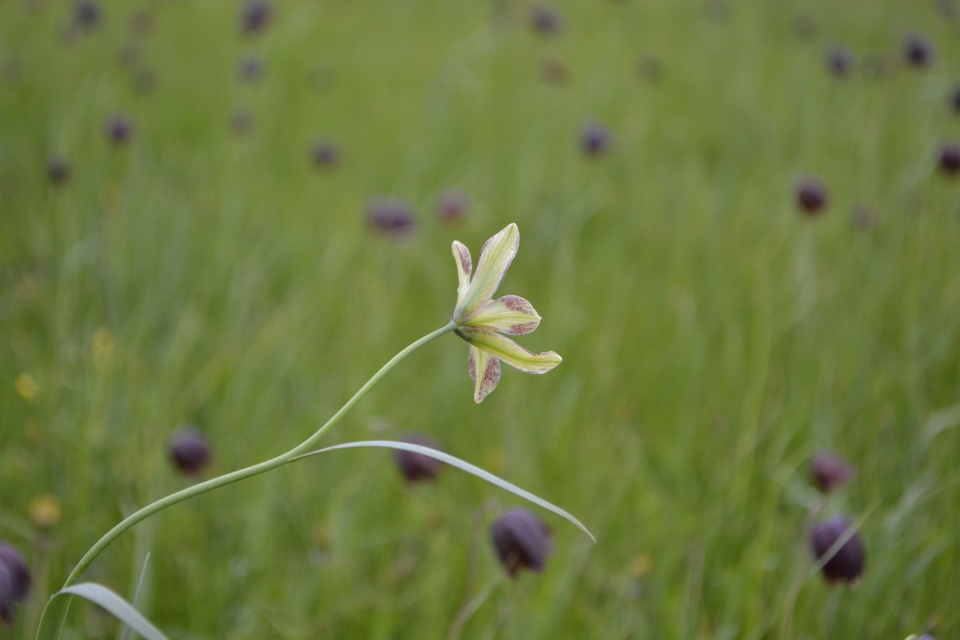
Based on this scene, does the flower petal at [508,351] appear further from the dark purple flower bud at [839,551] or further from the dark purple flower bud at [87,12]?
the dark purple flower bud at [87,12]

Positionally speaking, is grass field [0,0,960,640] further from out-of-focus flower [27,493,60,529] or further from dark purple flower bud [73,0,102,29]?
dark purple flower bud [73,0,102,29]

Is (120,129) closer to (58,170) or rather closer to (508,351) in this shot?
(58,170)

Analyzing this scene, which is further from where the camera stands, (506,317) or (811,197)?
(811,197)

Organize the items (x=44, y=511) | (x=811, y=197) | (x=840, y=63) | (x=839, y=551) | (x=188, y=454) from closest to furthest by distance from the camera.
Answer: (x=839, y=551) → (x=44, y=511) → (x=188, y=454) → (x=811, y=197) → (x=840, y=63)

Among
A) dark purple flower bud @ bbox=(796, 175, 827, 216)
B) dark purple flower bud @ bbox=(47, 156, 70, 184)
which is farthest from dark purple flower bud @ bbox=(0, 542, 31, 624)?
dark purple flower bud @ bbox=(796, 175, 827, 216)

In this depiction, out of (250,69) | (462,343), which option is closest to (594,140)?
(462,343)

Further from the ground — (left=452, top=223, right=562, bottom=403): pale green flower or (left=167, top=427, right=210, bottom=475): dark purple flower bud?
(left=452, top=223, right=562, bottom=403): pale green flower
